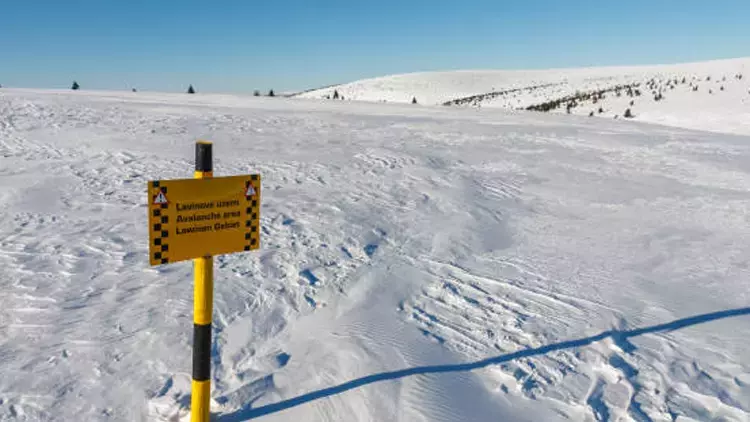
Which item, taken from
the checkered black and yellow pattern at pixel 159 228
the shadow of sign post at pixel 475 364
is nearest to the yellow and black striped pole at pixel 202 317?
the checkered black and yellow pattern at pixel 159 228

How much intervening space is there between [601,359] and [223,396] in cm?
243

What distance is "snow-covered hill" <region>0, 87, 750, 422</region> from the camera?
3.25 metres

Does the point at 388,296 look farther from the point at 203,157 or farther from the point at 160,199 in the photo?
the point at 160,199

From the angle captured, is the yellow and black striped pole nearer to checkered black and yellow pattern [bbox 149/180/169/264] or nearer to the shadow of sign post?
checkered black and yellow pattern [bbox 149/180/169/264]

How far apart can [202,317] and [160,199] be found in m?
0.63

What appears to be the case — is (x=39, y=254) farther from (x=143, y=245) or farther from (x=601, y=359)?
(x=601, y=359)

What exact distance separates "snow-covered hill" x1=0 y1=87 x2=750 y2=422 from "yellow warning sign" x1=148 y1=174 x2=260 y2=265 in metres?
1.02

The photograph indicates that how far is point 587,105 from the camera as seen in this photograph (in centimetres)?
2475

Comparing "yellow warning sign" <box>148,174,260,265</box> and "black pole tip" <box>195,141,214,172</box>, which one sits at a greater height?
"black pole tip" <box>195,141,214,172</box>

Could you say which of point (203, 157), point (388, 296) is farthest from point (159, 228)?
point (388, 296)

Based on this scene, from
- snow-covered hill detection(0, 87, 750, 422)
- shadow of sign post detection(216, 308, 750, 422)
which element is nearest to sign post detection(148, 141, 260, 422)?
shadow of sign post detection(216, 308, 750, 422)

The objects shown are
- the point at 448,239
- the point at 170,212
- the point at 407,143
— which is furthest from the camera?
the point at 407,143

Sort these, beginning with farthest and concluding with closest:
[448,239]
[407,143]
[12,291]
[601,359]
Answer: [407,143]
[448,239]
[12,291]
[601,359]

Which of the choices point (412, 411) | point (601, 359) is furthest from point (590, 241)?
point (412, 411)
